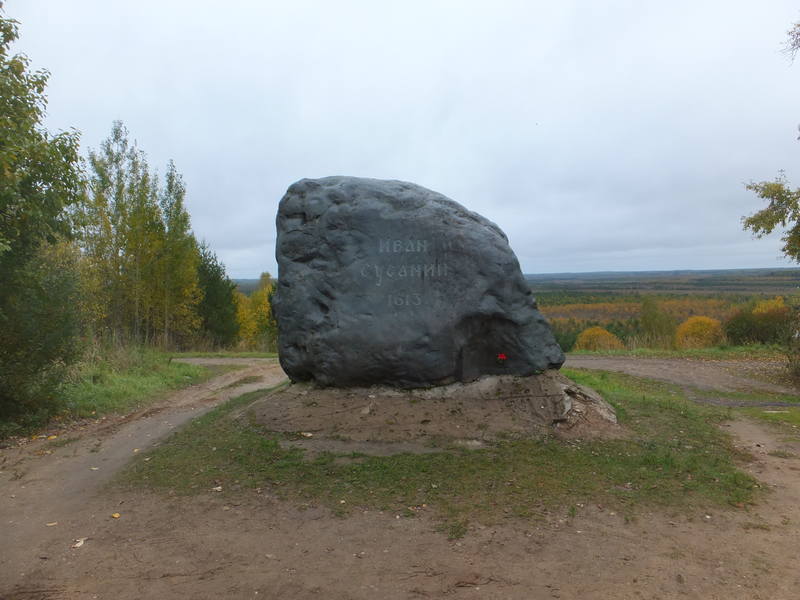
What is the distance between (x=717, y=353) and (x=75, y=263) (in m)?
17.5

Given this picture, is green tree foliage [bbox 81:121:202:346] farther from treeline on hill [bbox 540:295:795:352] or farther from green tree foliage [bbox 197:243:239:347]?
treeline on hill [bbox 540:295:795:352]

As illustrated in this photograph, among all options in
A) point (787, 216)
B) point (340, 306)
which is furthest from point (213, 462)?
point (787, 216)

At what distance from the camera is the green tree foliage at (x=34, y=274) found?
26.6 feet

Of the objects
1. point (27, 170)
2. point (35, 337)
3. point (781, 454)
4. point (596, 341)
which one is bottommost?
point (596, 341)

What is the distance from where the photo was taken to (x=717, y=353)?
18.0m

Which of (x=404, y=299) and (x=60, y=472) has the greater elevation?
(x=404, y=299)

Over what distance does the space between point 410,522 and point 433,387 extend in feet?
9.30

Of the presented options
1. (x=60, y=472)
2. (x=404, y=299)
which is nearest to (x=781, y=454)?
(x=404, y=299)

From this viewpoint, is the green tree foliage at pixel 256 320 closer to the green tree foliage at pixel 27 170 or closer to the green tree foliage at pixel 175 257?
the green tree foliage at pixel 175 257

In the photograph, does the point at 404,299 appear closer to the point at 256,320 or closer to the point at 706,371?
the point at 706,371

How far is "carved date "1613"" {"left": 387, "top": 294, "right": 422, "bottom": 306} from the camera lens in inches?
299

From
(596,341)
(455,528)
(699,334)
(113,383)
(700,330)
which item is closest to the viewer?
(455,528)

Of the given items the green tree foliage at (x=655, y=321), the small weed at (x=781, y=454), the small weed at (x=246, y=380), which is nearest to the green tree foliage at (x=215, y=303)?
the small weed at (x=246, y=380)

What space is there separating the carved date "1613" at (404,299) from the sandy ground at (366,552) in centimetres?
296
